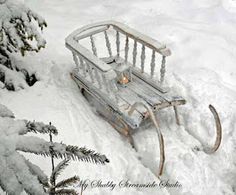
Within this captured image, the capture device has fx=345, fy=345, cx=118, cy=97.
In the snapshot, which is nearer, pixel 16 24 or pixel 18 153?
pixel 18 153

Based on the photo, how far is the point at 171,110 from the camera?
14.7 ft

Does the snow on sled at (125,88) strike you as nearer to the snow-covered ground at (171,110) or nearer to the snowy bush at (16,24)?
the snow-covered ground at (171,110)

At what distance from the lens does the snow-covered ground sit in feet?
12.2

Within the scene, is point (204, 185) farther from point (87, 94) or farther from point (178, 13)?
point (178, 13)

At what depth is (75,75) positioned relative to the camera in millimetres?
4633

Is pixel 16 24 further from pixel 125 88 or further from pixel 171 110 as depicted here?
pixel 171 110

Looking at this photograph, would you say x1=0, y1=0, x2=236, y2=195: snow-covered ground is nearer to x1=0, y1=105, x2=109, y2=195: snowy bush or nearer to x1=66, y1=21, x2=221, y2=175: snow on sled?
x1=66, y1=21, x2=221, y2=175: snow on sled

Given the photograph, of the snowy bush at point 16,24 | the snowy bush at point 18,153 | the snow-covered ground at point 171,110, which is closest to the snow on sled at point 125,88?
the snow-covered ground at point 171,110

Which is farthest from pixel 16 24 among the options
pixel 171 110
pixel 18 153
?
pixel 18 153

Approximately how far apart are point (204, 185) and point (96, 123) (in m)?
1.49

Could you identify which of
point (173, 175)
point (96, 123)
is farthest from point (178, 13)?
point (173, 175)

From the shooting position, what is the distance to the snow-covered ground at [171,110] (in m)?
3.73

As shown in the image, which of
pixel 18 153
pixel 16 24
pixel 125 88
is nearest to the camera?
pixel 18 153

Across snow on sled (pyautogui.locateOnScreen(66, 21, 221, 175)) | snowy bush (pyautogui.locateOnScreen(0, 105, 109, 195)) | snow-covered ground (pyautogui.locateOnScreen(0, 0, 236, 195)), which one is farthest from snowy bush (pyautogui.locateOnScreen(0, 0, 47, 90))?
snowy bush (pyautogui.locateOnScreen(0, 105, 109, 195))
